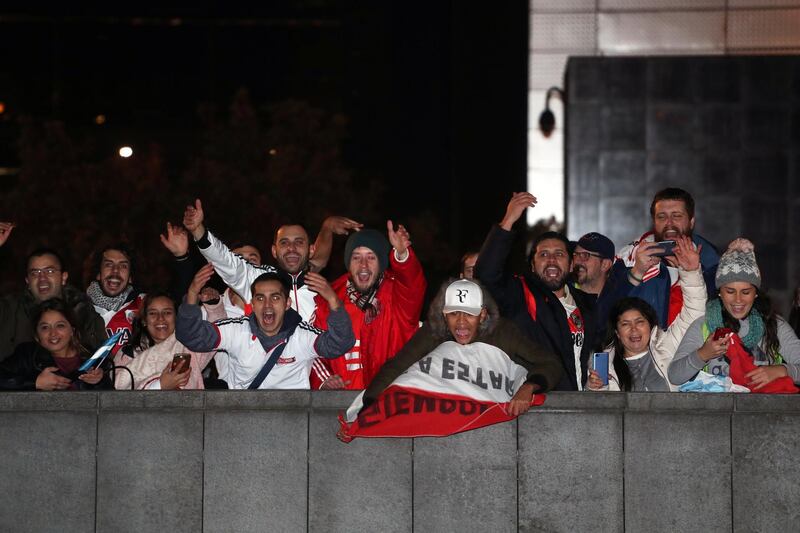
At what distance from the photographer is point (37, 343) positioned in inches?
346

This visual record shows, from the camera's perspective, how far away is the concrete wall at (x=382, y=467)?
8.08 meters

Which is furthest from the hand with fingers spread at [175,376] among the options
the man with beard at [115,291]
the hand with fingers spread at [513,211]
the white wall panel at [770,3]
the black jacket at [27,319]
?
the white wall panel at [770,3]

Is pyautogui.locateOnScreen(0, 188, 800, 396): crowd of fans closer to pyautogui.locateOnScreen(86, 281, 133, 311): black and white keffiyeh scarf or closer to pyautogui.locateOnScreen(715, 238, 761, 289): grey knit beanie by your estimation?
pyautogui.locateOnScreen(715, 238, 761, 289): grey knit beanie

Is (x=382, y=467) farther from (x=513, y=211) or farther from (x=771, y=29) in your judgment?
(x=771, y=29)

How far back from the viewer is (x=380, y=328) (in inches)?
348

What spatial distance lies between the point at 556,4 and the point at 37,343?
14116 millimetres

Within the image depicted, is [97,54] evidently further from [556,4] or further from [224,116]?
[556,4]

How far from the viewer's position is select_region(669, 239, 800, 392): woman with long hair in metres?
8.17

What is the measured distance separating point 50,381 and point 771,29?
49.5ft

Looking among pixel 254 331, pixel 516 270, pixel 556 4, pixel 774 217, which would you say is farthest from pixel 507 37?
pixel 254 331

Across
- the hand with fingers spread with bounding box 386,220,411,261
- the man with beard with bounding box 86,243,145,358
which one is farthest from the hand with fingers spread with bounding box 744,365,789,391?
the man with beard with bounding box 86,243,145,358

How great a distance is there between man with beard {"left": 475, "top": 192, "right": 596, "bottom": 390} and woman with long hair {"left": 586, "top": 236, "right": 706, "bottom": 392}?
33 centimetres

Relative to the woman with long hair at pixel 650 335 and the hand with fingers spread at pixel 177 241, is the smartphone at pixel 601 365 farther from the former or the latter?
the hand with fingers spread at pixel 177 241

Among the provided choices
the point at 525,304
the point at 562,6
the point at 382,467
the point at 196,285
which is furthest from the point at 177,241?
the point at 562,6
